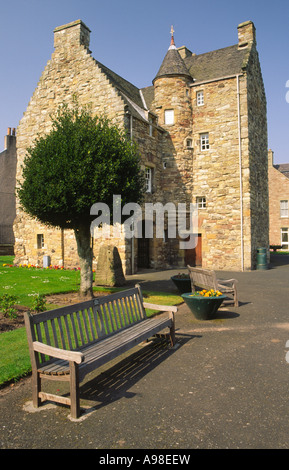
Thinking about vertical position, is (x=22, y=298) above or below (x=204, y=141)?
below

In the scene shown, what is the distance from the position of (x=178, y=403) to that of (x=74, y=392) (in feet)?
4.06

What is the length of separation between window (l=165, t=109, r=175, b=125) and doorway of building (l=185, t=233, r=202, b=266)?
23.8ft

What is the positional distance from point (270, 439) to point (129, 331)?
9.34ft

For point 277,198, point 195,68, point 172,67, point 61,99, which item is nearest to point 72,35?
point 61,99

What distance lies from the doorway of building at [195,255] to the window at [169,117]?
7.26 m

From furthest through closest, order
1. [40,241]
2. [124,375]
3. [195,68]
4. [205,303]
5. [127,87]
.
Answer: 1. [195,68]
2. [127,87]
3. [40,241]
4. [205,303]
5. [124,375]

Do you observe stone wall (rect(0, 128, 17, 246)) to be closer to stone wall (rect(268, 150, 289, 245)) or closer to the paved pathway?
stone wall (rect(268, 150, 289, 245))

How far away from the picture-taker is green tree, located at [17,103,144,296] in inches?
373

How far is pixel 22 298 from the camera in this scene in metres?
10.1

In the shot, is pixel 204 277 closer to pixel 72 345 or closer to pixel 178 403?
pixel 72 345

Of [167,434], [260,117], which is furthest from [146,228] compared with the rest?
[167,434]

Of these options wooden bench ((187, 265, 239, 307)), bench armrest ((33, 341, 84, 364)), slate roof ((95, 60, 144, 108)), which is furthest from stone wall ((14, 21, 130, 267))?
bench armrest ((33, 341, 84, 364))

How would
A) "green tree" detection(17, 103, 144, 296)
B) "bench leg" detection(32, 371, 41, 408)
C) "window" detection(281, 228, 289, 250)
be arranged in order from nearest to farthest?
1. "bench leg" detection(32, 371, 41, 408)
2. "green tree" detection(17, 103, 144, 296)
3. "window" detection(281, 228, 289, 250)
